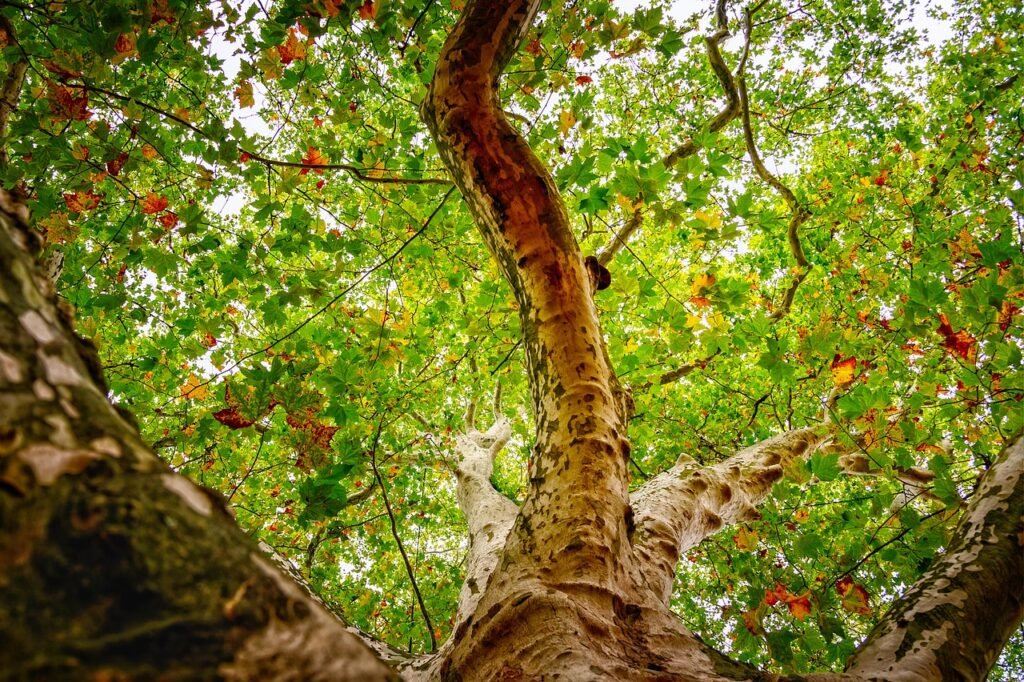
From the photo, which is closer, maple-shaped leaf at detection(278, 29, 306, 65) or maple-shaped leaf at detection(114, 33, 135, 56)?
maple-shaped leaf at detection(114, 33, 135, 56)

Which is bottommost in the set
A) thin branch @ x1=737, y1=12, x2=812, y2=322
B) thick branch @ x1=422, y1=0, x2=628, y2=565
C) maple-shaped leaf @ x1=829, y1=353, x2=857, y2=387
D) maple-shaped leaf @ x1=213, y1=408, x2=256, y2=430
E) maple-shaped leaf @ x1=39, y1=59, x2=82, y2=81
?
maple-shaped leaf @ x1=213, y1=408, x2=256, y2=430

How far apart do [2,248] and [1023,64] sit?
7377 mm

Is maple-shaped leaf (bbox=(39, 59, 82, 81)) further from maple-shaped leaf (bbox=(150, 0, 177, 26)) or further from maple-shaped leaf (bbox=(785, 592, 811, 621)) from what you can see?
maple-shaped leaf (bbox=(785, 592, 811, 621))

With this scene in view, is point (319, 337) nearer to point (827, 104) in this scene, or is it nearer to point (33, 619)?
point (33, 619)

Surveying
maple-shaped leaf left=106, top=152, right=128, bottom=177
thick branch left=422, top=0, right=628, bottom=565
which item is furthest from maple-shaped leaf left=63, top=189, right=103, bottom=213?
thick branch left=422, top=0, right=628, bottom=565

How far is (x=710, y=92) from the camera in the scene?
6.10 meters

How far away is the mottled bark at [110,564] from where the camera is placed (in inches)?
15.0

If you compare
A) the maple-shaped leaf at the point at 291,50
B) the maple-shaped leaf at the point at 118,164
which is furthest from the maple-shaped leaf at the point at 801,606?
the maple-shaped leaf at the point at 291,50

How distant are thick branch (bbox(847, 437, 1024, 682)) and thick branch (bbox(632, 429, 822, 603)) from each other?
2.22 ft

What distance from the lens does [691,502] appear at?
279cm

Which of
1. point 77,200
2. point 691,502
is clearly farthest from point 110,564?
point 77,200

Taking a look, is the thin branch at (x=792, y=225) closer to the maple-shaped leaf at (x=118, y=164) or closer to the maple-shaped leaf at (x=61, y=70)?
the maple-shaped leaf at (x=118, y=164)

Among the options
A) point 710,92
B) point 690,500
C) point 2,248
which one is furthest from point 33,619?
point 710,92

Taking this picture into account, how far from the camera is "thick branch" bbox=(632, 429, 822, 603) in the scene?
6.76 ft
